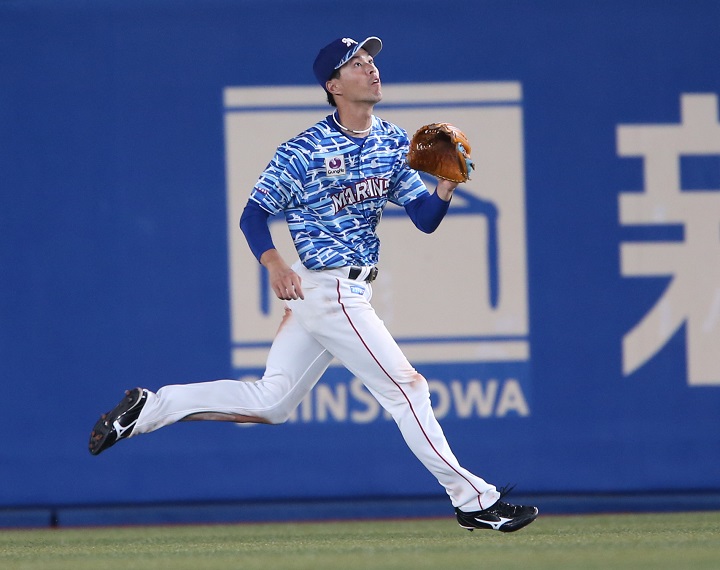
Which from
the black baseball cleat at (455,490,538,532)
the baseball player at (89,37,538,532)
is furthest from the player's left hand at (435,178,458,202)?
the black baseball cleat at (455,490,538,532)

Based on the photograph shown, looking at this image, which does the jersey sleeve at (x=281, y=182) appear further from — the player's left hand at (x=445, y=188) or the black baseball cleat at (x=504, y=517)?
the black baseball cleat at (x=504, y=517)

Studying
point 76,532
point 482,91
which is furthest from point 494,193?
point 76,532

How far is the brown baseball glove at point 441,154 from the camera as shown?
4.86 metres

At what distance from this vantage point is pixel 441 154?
4.86 meters

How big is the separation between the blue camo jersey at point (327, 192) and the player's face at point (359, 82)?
0.43 feet

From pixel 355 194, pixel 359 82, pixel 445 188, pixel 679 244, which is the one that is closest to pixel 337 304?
pixel 355 194

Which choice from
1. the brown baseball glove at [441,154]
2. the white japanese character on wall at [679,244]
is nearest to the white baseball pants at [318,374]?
the brown baseball glove at [441,154]

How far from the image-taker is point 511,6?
6.30 m

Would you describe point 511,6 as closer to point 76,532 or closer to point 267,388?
point 267,388

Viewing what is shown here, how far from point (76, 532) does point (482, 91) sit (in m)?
2.58

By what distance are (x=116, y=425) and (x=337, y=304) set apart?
0.85 m

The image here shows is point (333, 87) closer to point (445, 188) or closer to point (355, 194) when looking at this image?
point (355, 194)

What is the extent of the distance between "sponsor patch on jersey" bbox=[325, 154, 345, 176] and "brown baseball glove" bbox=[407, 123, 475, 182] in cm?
25

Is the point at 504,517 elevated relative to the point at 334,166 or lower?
lower
